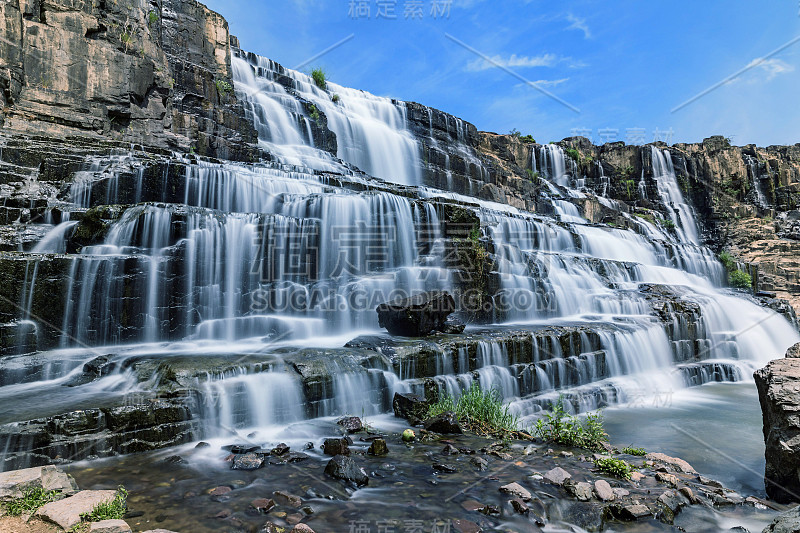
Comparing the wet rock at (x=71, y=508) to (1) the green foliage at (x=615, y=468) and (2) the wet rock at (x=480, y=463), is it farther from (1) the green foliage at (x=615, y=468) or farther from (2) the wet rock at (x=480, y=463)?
(1) the green foliage at (x=615, y=468)

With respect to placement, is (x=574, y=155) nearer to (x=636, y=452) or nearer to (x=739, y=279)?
(x=739, y=279)

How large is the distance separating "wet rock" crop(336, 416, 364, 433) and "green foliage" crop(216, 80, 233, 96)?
15996mm

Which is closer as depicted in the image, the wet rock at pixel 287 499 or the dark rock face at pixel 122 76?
the wet rock at pixel 287 499

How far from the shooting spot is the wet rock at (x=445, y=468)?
3.91m

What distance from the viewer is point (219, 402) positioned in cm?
495

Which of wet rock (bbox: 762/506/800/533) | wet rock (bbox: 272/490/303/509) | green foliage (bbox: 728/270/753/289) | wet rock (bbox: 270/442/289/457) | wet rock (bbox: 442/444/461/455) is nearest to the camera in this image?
wet rock (bbox: 762/506/800/533)

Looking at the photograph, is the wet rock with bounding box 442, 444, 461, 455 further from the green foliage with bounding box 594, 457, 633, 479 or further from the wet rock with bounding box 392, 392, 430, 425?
the green foliage with bounding box 594, 457, 633, 479

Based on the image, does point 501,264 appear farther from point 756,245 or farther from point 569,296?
point 756,245

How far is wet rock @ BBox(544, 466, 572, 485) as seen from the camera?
3.64 metres

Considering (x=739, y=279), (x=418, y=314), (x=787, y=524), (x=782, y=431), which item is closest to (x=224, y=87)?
(x=418, y=314)

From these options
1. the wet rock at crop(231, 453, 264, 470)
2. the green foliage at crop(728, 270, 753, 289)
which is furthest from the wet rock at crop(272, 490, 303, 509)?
the green foliage at crop(728, 270, 753, 289)

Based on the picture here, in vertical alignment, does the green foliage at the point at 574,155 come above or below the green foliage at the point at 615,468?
above

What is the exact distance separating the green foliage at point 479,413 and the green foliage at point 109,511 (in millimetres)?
3487

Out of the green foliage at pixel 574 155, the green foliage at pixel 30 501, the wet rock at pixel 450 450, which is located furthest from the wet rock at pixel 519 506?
the green foliage at pixel 574 155
